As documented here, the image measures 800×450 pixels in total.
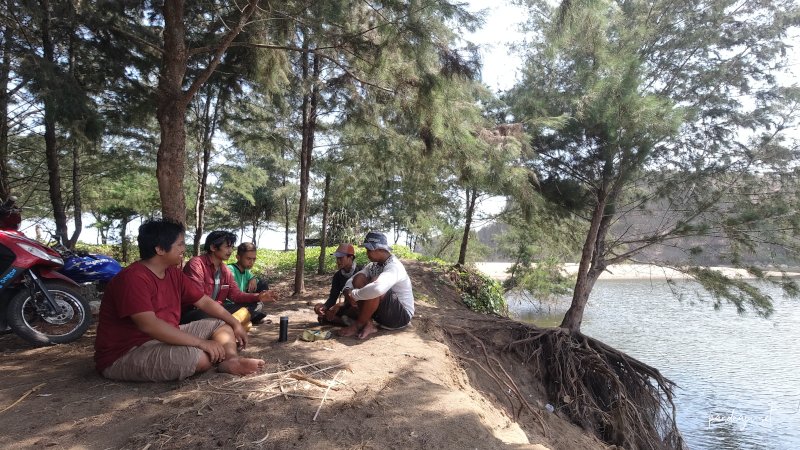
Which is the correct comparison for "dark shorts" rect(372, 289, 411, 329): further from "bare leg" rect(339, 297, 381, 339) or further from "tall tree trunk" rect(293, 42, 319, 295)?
"tall tree trunk" rect(293, 42, 319, 295)

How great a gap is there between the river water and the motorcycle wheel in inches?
356

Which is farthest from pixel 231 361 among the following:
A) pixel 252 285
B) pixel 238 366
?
pixel 252 285

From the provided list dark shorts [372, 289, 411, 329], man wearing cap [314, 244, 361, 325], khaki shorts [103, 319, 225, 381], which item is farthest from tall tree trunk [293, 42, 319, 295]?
khaki shorts [103, 319, 225, 381]

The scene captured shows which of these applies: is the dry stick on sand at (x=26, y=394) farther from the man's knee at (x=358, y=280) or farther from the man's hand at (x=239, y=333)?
the man's knee at (x=358, y=280)

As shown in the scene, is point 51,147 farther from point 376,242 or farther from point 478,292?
point 478,292

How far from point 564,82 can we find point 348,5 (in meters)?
5.42

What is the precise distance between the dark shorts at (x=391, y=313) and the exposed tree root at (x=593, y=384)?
4.19ft

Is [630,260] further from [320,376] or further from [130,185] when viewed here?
[130,185]

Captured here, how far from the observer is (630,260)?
10.1 meters

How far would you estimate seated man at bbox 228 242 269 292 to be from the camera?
14.6 feet

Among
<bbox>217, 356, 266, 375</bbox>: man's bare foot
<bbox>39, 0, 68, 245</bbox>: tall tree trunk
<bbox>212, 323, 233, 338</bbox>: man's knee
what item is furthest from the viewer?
<bbox>39, 0, 68, 245</bbox>: tall tree trunk

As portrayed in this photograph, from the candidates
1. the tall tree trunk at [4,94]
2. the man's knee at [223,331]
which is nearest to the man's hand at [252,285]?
the man's knee at [223,331]

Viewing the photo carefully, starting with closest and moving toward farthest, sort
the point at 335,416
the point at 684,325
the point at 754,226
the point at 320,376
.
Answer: the point at 335,416, the point at 320,376, the point at 754,226, the point at 684,325

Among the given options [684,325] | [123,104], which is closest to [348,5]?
[123,104]
